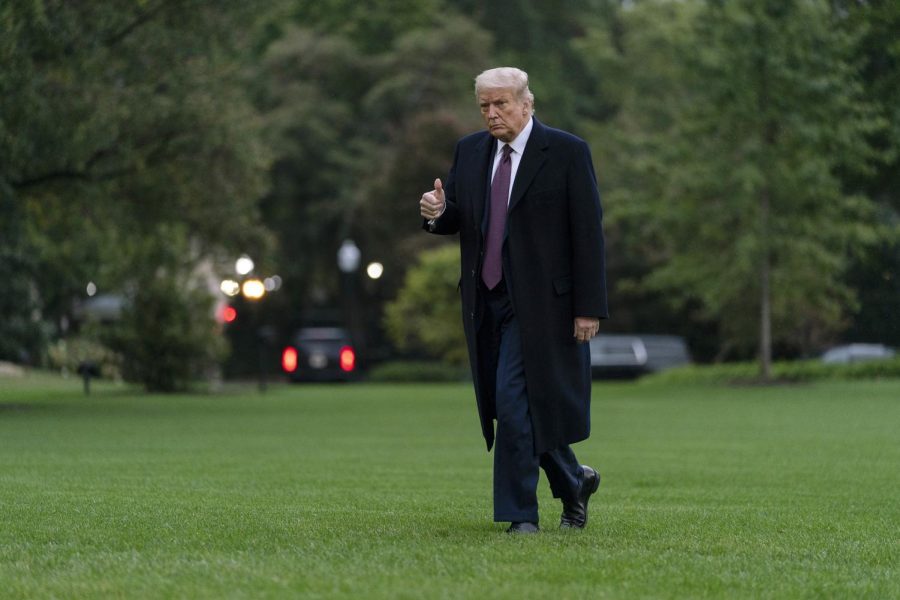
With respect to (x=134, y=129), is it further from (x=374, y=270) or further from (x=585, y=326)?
(x=374, y=270)

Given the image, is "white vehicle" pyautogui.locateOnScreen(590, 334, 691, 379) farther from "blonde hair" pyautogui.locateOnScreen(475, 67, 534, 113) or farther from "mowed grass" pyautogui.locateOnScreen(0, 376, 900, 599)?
"blonde hair" pyautogui.locateOnScreen(475, 67, 534, 113)

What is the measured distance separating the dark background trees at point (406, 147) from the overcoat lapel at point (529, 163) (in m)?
16.0

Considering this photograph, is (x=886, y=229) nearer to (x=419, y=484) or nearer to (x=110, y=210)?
(x=110, y=210)

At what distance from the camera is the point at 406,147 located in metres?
54.8

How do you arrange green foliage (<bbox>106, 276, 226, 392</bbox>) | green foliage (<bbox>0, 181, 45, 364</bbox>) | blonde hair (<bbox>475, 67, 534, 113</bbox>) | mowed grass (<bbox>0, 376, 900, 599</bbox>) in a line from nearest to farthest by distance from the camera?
1. mowed grass (<bbox>0, 376, 900, 599</bbox>)
2. blonde hair (<bbox>475, 67, 534, 113</bbox>)
3. green foliage (<bbox>0, 181, 45, 364</bbox>)
4. green foliage (<bbox>106, 276, 226, 392</bbox>)

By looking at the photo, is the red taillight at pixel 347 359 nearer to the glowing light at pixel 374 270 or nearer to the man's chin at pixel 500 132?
the glowing light at pixel 374 270

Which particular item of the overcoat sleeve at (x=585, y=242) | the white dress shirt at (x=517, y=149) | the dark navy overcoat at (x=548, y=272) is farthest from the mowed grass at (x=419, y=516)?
the white dress shirt at (x=517, y=149)

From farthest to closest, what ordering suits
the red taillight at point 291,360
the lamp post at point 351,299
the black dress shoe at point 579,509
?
1. the lamp post at point 351,299
2. the red taillight at point 291,360
3. the black dress shoe at point 579,509

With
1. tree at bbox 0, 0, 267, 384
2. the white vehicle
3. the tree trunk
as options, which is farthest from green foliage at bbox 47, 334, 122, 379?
the white vehicle

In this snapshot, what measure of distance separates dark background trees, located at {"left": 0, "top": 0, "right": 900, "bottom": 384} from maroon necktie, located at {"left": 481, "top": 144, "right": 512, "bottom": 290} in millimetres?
15928

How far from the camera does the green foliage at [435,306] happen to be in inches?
2110

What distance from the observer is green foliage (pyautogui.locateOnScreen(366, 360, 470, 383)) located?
53719 mm

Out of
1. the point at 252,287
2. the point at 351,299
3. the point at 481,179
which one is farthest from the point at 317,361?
the point at 481,179

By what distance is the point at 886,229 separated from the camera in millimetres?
37562
